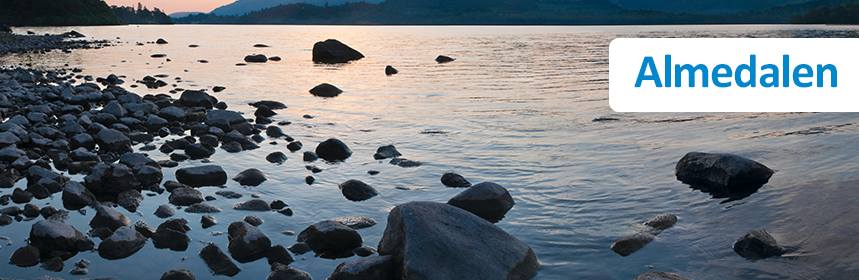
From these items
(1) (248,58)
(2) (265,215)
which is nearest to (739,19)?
(1) (248,58)

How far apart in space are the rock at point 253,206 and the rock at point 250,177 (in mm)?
1183

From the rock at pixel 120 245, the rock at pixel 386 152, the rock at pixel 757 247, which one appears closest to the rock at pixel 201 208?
the rock at pixel 120 245

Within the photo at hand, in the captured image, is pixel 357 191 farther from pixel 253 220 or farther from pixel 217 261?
pixel 217 261

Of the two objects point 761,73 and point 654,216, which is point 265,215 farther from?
point 761,73

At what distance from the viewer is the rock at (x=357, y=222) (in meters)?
6.91

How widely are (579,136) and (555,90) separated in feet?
30.6

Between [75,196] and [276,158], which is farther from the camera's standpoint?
[276,158]

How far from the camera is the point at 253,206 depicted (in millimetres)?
7512

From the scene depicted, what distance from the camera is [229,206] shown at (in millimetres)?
7551

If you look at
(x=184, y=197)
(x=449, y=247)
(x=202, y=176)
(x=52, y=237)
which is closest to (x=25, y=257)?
(x=52, y=237)

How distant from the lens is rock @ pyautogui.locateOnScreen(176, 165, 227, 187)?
8.59m

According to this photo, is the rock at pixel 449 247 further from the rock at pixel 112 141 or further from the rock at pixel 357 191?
the rock at pixel 112 141

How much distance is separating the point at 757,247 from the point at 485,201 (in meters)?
3.15

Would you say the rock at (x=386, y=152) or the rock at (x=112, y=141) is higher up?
the rock at (x=112, y=141)
